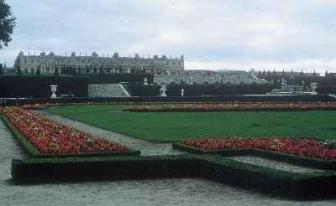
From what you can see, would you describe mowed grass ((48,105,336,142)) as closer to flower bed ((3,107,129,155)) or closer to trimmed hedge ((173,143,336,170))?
flower bed ((3,107,129,155))

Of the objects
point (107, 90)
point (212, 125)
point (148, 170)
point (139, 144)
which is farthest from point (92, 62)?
point (148, 170)

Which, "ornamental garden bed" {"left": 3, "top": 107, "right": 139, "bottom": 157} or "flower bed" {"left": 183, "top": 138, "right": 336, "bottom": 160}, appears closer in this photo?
"flower bed" {"left": 183, "top": 138, "right": 336, "bottom": 160}

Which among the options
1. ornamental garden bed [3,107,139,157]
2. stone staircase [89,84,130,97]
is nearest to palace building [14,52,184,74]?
stone staircase [89,84,130,97]

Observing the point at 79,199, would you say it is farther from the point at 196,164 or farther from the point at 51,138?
the point at 51,138

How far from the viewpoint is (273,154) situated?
13.5 metres

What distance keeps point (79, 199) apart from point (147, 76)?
47794mm

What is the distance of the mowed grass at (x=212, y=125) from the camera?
18.1 meters

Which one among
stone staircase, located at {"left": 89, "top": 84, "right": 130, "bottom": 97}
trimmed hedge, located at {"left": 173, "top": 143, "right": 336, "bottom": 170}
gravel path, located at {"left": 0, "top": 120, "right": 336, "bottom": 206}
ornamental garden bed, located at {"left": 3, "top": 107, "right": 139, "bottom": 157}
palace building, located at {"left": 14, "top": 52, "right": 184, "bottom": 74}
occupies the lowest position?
gravel path, located at {"left": 0, "top": 120, "right": 336, "bottom": 206}

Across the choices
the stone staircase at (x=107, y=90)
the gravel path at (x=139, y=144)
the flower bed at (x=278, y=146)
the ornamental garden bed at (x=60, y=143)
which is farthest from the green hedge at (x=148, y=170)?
the stone staircase at (x=107, y=90)

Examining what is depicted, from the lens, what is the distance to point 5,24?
4500 cm

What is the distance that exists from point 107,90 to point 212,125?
92.1 ft

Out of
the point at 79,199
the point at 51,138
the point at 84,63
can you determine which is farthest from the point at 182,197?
the point at 84,63

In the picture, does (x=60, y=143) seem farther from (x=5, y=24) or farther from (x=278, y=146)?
(x=5, y=24)

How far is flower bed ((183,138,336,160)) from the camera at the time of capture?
1303 centimetres
